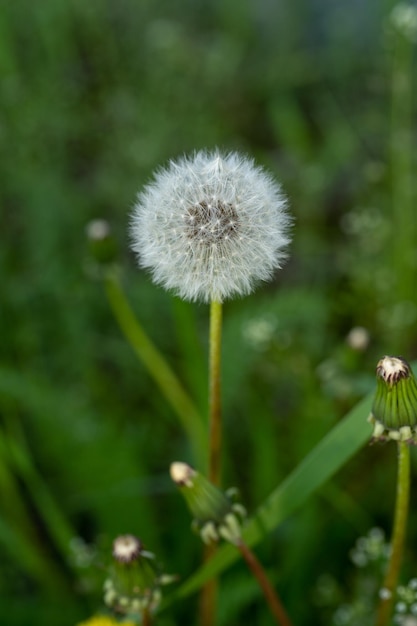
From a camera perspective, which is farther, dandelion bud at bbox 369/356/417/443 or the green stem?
the green stem

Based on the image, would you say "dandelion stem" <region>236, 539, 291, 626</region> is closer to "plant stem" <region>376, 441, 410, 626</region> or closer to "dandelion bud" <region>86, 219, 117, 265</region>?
"plant stem" <region>376, 441, 410, 626</region>

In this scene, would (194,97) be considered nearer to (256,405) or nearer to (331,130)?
(331,130)

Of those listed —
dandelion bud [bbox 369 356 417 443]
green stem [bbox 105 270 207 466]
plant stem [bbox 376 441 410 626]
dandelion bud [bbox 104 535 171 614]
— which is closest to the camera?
dandelion bud [bbox 369 356 417 443]

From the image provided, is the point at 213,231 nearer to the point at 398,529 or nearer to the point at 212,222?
the point at 212,222

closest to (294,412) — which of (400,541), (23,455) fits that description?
(23,455)

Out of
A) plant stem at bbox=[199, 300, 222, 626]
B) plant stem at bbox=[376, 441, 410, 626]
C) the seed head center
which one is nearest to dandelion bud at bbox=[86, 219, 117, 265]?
plant stem at bbox=[199, 300, 222, 626]

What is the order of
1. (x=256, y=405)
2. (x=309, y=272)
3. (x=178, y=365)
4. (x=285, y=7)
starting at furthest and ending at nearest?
(x=285, y=7) < (x=309, y=272) < (x=178, y=365) < (x=256, y=405)
